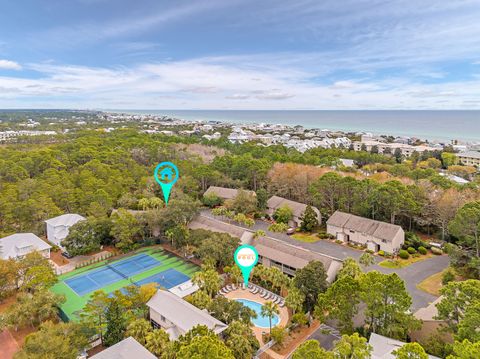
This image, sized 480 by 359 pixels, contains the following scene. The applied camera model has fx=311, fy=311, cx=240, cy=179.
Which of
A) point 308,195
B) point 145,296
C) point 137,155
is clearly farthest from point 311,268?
point 137,155

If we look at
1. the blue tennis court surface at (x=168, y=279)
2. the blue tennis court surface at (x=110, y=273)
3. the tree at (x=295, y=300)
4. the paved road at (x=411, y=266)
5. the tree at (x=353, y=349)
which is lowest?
the blue tennis court surface at (x=110, y=273)

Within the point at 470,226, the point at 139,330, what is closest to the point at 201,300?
the point at 139,330

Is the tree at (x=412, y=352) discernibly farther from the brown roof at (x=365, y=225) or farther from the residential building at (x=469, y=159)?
the residential building at (x=469, y=159)

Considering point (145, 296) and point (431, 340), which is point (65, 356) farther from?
point (431, 340)

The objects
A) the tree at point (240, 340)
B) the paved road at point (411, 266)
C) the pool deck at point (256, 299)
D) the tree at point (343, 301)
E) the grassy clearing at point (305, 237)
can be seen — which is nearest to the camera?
the tree at point (240, 340)

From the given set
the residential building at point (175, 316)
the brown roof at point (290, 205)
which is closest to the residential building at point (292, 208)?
the brown roof at point (290, 205)

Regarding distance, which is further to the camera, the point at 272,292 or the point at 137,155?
the point at 137,155

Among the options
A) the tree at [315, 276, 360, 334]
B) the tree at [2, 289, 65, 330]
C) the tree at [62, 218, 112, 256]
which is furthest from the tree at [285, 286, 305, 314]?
the tree at [62, 218, 112, 256]

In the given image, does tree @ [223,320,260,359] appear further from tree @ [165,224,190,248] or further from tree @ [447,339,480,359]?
tree @ [165,224,190,248]
